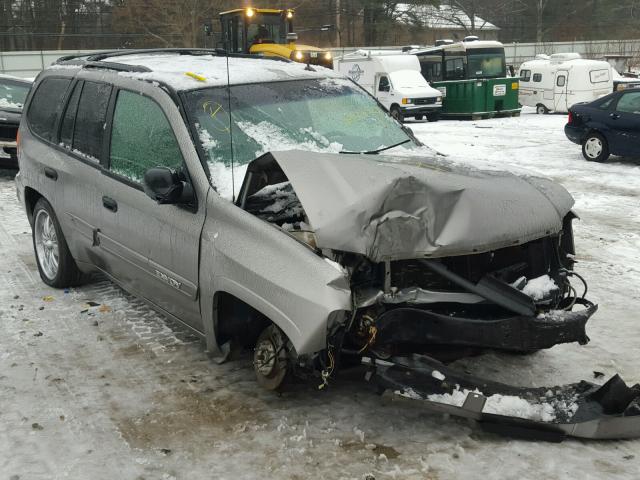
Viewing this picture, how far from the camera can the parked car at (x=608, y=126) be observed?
1308cm

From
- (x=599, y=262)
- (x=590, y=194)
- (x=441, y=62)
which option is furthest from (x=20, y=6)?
(x=599, y=262)

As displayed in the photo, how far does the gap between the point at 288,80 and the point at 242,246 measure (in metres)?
1.64

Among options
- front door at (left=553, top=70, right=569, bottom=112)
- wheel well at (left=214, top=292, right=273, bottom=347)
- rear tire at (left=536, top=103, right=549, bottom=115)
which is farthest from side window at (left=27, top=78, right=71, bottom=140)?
rear tire at (left=536, top=103, right=549, bottom=115)

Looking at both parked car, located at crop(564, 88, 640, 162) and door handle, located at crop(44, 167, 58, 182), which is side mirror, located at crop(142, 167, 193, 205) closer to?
door handle, located at crop(44, 167, 58, 182)

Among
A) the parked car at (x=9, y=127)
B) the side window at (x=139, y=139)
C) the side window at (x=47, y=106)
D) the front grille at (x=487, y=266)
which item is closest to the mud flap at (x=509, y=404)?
the front grille at (x=487, y=266)

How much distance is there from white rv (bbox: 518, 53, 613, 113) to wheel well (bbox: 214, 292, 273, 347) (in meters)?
22.7

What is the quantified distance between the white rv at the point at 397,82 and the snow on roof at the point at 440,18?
29.3 meters

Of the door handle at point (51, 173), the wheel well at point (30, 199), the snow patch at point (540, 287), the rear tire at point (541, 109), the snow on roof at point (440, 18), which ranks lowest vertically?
the snow patch at point (540, 287)

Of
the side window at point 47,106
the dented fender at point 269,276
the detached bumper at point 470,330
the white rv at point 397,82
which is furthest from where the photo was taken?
the white rv at point 397,82

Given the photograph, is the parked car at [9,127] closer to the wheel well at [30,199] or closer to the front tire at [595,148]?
the wheel well at [30,199]

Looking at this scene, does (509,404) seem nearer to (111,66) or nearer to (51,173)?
(111,66)

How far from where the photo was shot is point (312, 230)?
138 inches

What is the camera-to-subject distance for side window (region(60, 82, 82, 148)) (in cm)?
548

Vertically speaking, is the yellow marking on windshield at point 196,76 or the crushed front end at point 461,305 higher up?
the yellow marking on windshield at point 196,76
